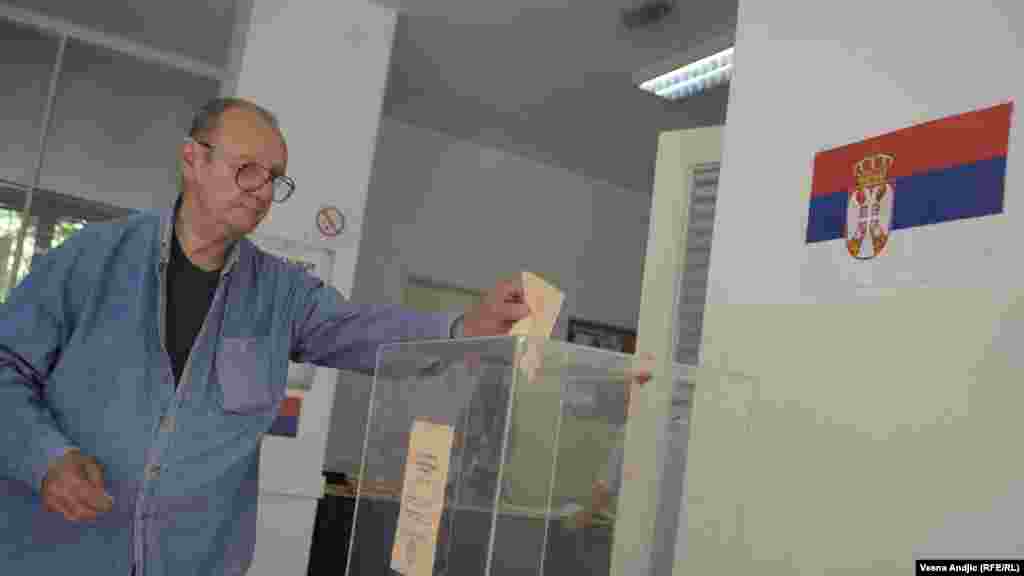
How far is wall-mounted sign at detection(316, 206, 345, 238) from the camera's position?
158 inches

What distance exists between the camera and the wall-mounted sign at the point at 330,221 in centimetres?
400

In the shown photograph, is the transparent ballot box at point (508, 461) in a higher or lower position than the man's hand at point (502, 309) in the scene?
lower

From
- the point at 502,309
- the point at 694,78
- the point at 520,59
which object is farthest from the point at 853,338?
the point at 520,59

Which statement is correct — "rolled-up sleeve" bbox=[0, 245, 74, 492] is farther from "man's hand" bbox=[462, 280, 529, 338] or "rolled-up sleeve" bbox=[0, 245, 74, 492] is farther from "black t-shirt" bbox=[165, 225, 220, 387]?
"man's hand" bbox=[462, 280, 529, 338]

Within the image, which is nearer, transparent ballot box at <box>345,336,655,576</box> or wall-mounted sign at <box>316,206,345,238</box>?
transparent ballot box at <box>345,336,655,576</box>

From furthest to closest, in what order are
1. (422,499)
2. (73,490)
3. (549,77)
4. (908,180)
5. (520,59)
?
1. (549,77)
2. (520,59)
3. (908,180)
4. (73,490)
5. (422,499)

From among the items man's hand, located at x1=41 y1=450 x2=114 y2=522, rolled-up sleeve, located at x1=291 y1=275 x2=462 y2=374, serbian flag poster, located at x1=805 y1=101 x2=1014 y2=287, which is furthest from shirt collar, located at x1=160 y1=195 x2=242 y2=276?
serbian flag poster, located at x1=805 y1=101 x2=1014 y2=287

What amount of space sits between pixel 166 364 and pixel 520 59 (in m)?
3.87

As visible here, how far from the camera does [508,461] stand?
2.77 ft

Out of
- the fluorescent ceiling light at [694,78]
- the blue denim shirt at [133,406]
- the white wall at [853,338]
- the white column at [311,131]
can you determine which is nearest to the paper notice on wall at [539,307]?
the white wall at [853,338]

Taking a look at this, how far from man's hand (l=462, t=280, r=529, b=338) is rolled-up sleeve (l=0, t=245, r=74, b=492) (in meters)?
0.59

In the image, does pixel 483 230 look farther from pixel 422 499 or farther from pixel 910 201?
pixel 422 499

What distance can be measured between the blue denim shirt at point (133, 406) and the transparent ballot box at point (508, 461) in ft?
1.31

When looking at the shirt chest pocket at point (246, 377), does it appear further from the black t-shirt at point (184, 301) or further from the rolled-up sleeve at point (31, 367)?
the rolled-up sleeve at point (31, 367)
